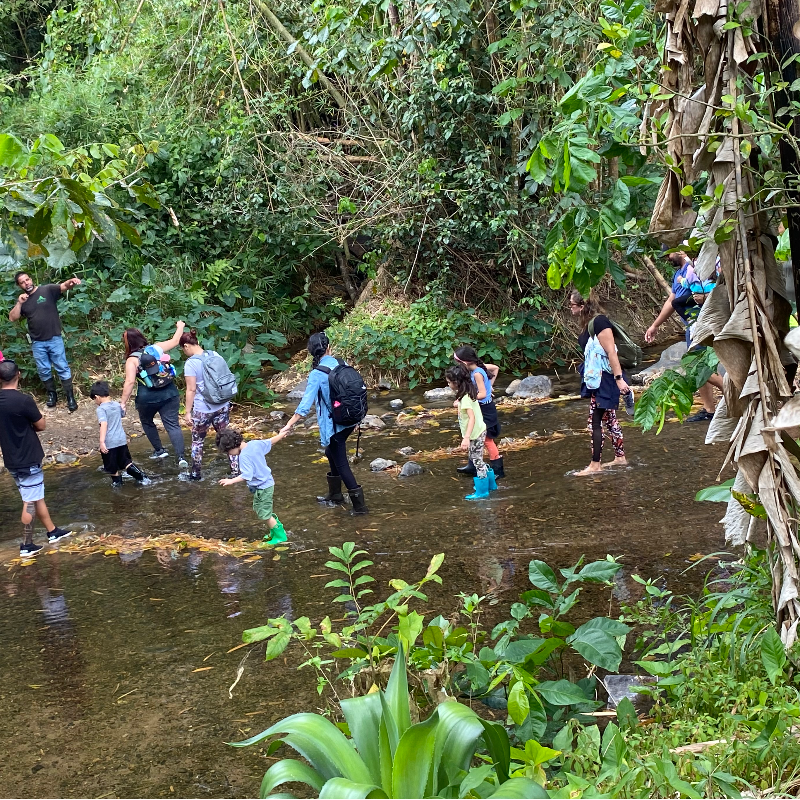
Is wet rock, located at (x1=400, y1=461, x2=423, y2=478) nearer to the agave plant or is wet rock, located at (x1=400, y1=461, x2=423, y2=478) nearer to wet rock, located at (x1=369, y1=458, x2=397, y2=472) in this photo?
wet rock, located at (x1=369, y1=458, x2=397, y2=472)

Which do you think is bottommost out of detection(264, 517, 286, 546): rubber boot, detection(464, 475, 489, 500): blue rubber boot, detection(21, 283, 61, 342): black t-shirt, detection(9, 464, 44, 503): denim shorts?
detection(464, 475, 489, 500): blue rubber boot

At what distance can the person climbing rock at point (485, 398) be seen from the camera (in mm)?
8797

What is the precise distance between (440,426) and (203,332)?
5824 millimetres

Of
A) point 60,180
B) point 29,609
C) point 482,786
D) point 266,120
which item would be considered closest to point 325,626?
point 482,786

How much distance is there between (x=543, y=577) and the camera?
13.8ft

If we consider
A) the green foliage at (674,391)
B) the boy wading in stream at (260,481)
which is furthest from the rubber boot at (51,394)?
the green foliage at (674,391)

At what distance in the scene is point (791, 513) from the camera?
12.5ft

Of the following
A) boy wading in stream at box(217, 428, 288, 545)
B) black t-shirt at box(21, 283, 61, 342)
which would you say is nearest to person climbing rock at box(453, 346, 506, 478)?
boy wading in stream at box(217, 428, 288, 545)

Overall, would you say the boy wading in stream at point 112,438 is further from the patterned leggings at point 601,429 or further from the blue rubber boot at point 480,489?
the patterned leggings at point 601,429

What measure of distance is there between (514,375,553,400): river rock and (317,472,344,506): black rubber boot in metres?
4.97

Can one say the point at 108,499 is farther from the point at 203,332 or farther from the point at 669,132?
the point at 669,132

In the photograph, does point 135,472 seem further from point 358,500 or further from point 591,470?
point 591,470

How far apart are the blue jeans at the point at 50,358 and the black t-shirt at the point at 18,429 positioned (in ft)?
19.0

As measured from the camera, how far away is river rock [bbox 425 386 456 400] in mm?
13884
